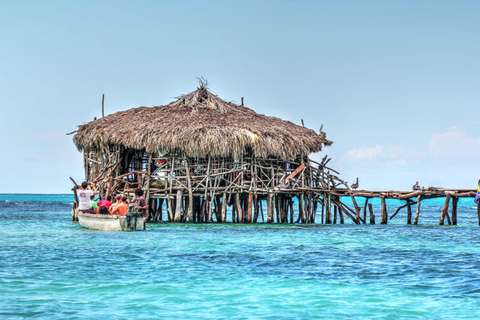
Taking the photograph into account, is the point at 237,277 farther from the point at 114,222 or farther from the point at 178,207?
the point at 178,207

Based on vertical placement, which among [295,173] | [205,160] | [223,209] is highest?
[205,160]

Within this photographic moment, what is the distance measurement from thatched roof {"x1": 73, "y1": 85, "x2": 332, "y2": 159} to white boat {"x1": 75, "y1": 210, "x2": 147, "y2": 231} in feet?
14.6

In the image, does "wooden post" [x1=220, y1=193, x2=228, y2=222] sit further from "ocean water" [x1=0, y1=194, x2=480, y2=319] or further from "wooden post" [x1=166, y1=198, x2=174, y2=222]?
"ocean water" [x1=0, y1=194, x2=480, y2=319]

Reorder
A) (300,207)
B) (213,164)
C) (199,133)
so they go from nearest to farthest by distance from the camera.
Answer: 1. (199,133)
2. (213,164)
3. (300,207)

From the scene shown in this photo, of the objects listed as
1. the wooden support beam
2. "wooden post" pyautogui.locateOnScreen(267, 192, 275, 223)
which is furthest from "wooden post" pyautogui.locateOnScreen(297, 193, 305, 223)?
"wooden post" pyautogui.locateOnScreen(267, 192, 275, 223)

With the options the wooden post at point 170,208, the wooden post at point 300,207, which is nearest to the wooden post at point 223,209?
the wooden post at point 170,208

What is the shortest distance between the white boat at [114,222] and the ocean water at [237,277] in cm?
130

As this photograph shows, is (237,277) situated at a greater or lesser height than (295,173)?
lesser

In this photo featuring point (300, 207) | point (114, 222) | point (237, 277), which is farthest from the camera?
point (300, 207)

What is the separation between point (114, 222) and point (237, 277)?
947 centimetres

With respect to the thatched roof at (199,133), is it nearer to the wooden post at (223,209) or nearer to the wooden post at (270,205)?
the wooden post at (270,205)

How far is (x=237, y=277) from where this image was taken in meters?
11.5

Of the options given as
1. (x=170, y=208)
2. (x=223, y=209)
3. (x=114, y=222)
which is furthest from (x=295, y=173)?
(x=114, y=222)

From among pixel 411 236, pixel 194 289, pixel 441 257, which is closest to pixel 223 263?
pixel 194 289
